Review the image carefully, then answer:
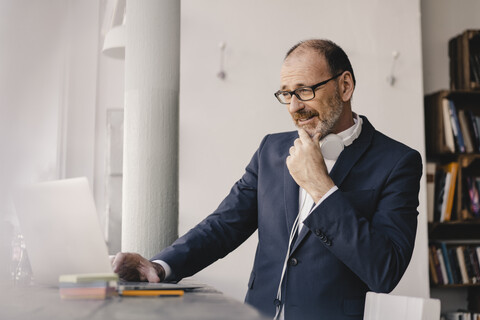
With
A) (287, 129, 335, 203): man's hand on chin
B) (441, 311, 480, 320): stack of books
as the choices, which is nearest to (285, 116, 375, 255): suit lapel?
(287, 129, 335, 203): man's hand on chin

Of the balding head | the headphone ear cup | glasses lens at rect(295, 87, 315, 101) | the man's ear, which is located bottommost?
the headphone ear cup

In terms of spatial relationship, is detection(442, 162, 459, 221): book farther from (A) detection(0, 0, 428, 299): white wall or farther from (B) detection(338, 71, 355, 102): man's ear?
(B) detection(338, 71, 355, 102): man's ear

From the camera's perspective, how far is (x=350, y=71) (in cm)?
186

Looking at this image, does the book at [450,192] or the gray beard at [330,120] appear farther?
the book at [450,192]

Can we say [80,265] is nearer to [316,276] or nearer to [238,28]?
[316,276]

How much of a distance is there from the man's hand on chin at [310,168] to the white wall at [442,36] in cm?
256

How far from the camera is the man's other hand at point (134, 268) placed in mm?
1273

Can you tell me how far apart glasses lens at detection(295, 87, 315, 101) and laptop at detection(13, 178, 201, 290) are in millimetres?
880

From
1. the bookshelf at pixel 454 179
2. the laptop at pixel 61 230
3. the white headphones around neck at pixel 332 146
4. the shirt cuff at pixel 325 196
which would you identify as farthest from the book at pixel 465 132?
the laptop at pixel 61 230

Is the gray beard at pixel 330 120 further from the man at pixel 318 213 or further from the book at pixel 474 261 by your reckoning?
the book at pixel 474 261

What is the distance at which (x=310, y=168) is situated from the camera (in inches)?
60.9

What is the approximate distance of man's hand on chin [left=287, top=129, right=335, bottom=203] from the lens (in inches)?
59.7

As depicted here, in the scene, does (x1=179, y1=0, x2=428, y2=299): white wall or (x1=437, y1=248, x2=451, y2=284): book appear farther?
(x1=437, y1=248, x2=451, y2=284): book

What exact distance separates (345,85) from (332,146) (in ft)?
0.82
